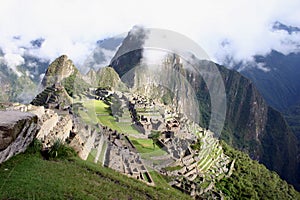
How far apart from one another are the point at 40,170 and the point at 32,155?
43.9 inches

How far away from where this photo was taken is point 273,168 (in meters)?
92.6

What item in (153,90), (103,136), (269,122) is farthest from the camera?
(269,122)

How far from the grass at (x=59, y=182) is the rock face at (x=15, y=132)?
0.26 m

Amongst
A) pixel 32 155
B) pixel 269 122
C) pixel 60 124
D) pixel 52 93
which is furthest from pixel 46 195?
pixel 269 122

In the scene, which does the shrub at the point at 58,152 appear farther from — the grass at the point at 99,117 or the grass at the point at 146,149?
the grass at the point at 99,117

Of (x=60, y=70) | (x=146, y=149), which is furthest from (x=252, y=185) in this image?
(x=60, y=70)

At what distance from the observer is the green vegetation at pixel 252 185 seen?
26.4 m

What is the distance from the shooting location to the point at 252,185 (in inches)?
1270

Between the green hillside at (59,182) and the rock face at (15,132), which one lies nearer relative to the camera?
the green hillside at (59,182)

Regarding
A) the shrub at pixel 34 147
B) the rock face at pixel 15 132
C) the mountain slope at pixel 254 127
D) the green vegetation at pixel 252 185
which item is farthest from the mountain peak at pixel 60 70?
the rock face at pixel 15 132

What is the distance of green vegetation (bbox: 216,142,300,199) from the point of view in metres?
26.4

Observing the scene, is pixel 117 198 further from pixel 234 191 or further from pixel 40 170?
pixel 234 191

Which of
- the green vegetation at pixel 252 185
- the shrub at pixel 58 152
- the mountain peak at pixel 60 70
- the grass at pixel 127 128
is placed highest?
the mountain peak at pixel 60 70

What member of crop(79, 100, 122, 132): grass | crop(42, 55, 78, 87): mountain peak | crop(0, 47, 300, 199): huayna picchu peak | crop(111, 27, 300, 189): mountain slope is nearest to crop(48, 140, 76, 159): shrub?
crop(0, 47, 300, 199): huayna picchu peak
